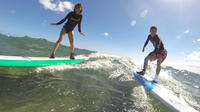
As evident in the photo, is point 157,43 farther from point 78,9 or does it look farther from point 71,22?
point 71,22

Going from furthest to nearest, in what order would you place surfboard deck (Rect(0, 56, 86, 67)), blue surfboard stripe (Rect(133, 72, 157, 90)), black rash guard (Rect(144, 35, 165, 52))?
black rash guard (Rect(144, 35, 165, 52)) < blue surfboard stripe (Rect(133, 72, 157, 90)) < surfboard deck (Rect(0, 56, 86, 67))

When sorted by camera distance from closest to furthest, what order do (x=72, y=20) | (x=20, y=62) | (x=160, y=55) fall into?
(x=20, y=62) < (x=72, y=20) < (x=160, y=55)

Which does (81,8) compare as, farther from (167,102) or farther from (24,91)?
(167,102)

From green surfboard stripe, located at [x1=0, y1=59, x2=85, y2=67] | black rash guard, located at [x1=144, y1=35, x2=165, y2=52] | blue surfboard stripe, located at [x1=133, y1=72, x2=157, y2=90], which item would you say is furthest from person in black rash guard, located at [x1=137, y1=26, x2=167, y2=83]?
green surfboard stripe, located at [x1=0, y1=59, x2=85, y2=67]

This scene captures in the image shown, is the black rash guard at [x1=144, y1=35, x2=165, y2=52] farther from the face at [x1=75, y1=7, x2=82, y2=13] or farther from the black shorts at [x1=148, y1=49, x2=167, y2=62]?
the face at [x1=75, y1=7, x2=82, y2=13]

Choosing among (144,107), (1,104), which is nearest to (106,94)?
(144,107)

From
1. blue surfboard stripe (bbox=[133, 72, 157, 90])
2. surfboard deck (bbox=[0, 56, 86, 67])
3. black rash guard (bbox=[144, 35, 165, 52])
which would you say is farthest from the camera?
black rash guard (bbox=[144, 35, 165, 52])

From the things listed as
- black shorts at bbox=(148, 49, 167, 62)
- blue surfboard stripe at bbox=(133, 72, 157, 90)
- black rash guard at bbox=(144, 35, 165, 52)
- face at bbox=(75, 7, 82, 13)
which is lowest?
blue surfboard stripe at bbox=(133, 72, 157, 90)

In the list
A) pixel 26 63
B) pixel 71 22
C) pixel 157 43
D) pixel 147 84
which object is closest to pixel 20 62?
pixel 26 63

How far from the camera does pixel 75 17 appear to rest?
19.9ft

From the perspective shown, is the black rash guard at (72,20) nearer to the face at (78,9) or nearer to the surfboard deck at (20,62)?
the face at (78,9)

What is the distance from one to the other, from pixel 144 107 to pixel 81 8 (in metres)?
4.36

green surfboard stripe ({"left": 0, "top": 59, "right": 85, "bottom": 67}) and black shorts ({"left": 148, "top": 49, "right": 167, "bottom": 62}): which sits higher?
black shorts ({"left": 148, "top": 49, "right": 167, "bottom": 62})

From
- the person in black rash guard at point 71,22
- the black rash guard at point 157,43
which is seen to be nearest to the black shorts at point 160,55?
the black rash guard at point 157,43
